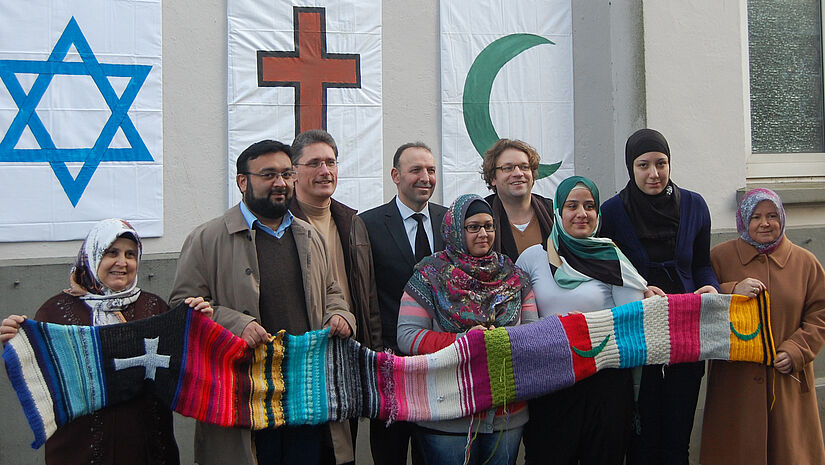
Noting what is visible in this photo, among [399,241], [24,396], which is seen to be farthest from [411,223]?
[24,396]

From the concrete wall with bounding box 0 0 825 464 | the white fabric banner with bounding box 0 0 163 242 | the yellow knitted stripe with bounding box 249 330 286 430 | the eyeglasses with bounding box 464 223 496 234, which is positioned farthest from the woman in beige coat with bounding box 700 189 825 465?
the white fabric banner with bounding box 0 0 163 242

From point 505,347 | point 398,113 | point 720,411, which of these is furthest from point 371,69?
point 720,411

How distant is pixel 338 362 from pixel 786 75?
4871 millimetres

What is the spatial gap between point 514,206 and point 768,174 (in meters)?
3.06

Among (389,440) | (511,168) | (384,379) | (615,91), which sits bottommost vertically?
(389,440)

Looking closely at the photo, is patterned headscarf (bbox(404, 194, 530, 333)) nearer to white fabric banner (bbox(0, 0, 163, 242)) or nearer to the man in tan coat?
the man in tan coat

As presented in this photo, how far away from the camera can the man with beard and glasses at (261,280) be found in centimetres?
299

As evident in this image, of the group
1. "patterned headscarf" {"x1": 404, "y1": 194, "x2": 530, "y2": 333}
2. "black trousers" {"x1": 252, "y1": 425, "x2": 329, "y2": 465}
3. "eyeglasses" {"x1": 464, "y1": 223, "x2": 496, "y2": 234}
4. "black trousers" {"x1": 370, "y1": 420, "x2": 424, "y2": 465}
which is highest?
"eyeglasses" {"x1": 464, "y1": 223, "x2": 496, "y2": 234}

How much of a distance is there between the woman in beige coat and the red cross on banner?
2.92 metres

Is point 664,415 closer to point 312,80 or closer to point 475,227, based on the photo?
point 475,227

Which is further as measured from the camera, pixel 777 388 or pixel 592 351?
pixel 777 388

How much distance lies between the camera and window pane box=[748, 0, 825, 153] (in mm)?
5766

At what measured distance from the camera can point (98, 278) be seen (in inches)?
113

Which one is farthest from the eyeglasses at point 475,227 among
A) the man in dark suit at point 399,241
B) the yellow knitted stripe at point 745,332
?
the yellow knitted stripe at point 745,332
